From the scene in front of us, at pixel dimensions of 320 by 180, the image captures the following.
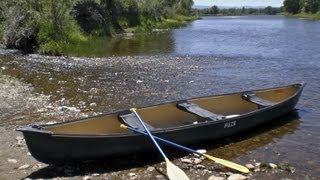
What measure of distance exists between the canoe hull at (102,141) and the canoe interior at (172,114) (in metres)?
0.73

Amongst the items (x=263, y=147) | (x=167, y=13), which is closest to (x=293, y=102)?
(x=263, y=147)

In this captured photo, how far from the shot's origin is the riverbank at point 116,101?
11570 mm

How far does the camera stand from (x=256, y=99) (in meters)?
16.6

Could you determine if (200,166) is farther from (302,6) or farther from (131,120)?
(302,6)

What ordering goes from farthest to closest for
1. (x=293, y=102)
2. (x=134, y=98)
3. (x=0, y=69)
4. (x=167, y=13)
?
(x=167, y=13) < (x=0, y=69) < (x=134, y=98) < (x=293, y=102)

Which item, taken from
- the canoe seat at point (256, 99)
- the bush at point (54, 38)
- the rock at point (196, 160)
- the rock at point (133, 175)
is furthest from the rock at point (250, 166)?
the bush at point (54, 38)

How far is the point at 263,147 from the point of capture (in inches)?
544

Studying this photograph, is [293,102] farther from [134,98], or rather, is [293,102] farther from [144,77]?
[144,77]

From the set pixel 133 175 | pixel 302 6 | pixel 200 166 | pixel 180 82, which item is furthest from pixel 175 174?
pixel 302 6

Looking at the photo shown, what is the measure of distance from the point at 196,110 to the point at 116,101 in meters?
5.76

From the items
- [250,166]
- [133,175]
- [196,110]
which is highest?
[196,110]

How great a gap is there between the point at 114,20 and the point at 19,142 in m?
51.5

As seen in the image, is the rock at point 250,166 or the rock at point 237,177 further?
the rock at point 250,166

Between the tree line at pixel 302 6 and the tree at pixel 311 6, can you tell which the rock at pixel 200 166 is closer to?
the tree line at pixel 302 6
